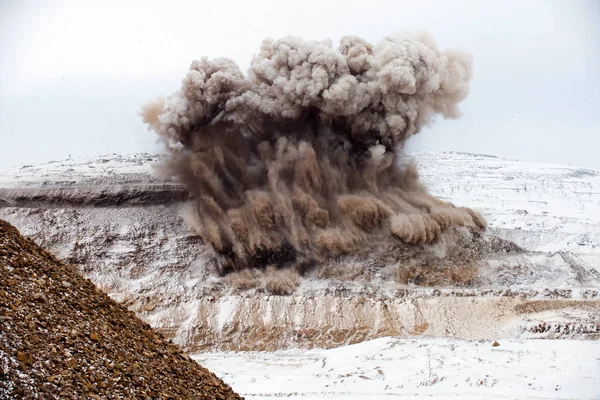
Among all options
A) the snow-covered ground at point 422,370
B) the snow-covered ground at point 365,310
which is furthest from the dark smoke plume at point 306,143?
the snow-covered ground at point 422,370

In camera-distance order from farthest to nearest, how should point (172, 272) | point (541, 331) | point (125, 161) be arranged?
point (125, 161) < point (172, 272) < point (541, 331)

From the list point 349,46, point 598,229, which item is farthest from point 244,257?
point 598,229

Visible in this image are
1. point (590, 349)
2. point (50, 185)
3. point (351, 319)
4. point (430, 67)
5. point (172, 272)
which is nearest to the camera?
point (590, 349)

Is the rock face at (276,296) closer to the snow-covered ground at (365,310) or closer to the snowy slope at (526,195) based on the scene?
the snow-covered ground at (365,310)

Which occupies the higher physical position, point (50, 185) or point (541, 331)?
point (50, 185)

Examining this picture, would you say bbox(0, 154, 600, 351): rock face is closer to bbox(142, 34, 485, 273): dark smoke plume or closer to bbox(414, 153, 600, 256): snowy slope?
bbox(414, 153, 600, 256): snowy slope

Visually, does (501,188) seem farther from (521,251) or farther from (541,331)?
(541,331)

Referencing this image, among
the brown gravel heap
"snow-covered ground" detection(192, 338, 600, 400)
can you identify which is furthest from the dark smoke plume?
the brown gravel heap
